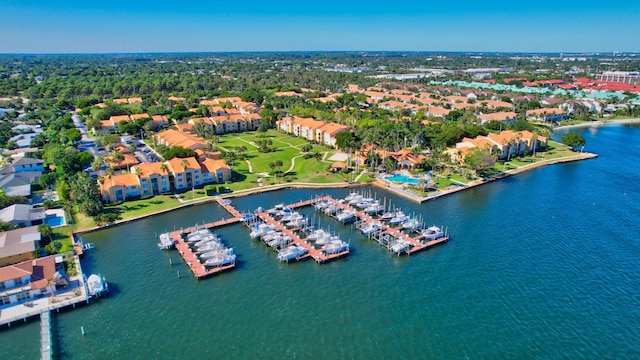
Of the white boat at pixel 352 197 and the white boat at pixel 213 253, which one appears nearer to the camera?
the white boat at pixel 213 253

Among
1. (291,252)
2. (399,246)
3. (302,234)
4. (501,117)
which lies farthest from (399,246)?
(501,117)

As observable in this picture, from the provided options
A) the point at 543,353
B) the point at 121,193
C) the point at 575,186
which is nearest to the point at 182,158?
the point at 121,193

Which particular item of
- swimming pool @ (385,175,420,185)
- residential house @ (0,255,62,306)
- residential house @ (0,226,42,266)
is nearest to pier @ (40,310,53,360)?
residential house @ (0,255,62,306)

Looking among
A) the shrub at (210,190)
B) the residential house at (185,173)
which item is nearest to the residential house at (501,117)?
the shrub at (210,190)

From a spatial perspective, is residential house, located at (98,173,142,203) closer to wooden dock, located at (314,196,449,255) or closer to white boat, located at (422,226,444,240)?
wooden dock, located at (314,196,449,255)

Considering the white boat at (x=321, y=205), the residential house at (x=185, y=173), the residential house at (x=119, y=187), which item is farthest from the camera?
the residential house at (x=185, y=173)

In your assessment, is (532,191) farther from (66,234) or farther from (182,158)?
(66,234)

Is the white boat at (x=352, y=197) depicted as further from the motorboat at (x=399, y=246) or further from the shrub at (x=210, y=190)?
the shrub at (x=210, y=190)
